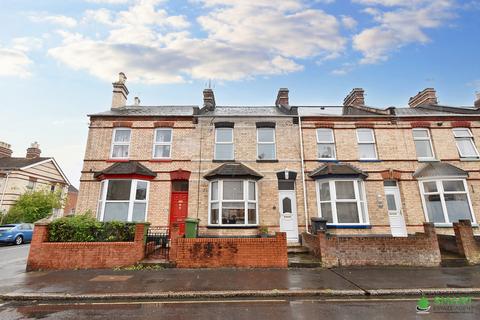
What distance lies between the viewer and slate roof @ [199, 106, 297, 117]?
14.2 m

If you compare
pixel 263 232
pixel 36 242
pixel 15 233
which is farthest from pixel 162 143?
pixel 15 233

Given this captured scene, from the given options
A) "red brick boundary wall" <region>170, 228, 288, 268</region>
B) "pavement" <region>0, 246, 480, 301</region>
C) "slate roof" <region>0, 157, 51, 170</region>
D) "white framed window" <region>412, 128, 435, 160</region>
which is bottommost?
"pavement" <region>0, 246, 480, 301</region>

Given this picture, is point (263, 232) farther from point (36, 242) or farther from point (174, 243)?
point (36, 242)

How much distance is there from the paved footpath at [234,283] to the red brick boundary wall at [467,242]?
94 cm

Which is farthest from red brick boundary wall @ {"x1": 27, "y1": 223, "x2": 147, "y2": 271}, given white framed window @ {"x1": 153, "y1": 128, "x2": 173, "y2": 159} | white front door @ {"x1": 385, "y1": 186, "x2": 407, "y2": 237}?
white front door @ {"x1": 385, "y1": 186, "x2": 407, "y2": 237}

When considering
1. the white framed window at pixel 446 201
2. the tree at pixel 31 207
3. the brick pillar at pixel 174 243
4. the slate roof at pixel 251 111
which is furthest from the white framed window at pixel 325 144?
the tree at pixel 31 207

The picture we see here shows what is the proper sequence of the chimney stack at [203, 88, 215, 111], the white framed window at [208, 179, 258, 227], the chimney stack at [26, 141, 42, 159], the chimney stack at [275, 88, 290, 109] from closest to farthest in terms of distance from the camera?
the white framed window at [208, 179, 258, 227]
the chimney stack at [203, 88, 215, 111]
the chimney stack at [275, 88, 290, 109]
the chimney stack at [26, 141, 42, 159]

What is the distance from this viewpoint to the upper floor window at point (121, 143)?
12906mm

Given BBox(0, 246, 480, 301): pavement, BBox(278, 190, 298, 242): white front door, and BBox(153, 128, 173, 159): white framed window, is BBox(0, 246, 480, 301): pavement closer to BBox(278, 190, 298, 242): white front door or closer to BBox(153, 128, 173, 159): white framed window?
BBox(278, 190, 298, 242): white front door

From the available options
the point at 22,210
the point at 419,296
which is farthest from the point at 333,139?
the point at 22,210

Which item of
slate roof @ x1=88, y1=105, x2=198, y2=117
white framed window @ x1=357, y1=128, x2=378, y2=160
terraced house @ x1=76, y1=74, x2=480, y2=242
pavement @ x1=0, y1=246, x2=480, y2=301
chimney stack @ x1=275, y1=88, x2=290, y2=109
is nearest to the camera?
pavement @ x1=0, y1=246, x2=480, y2=301

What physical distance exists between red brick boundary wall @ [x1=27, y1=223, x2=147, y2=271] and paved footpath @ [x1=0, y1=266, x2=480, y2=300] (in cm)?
42

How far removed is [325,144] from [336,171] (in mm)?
2130

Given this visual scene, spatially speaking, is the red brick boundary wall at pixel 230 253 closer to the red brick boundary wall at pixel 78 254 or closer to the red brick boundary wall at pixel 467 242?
the red brick boundary wall at pixel 78 254
